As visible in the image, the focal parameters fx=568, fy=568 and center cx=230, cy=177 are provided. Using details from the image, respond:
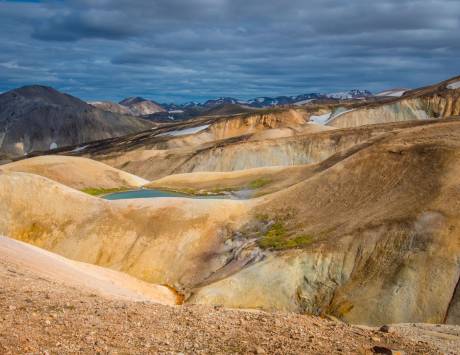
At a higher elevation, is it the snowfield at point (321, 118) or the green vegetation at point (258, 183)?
the snowfield at point (321, 118)

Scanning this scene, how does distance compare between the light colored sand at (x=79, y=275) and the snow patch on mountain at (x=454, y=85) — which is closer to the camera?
the light colored sand at (x=79, y=275)

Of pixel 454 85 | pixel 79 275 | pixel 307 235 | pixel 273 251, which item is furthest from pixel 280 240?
pixel 454 85

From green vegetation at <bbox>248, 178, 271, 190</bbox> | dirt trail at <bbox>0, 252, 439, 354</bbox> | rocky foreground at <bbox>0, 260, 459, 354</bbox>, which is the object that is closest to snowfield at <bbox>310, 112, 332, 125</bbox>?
green vegetation at <bbox>248, 178, 271, 190</bbox>

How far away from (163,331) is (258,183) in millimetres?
55021

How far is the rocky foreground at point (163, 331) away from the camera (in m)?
13.7

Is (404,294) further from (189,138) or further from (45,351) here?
(189,138)

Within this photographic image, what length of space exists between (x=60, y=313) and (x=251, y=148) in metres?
96.3

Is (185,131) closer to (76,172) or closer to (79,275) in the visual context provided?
(76,172)

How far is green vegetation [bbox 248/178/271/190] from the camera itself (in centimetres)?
6836

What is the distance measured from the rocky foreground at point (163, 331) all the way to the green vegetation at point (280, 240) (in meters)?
21.7

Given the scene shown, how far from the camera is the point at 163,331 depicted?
14891mm

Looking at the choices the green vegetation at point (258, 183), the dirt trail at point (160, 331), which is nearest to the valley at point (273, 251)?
the dirt trail at point (160, 331)

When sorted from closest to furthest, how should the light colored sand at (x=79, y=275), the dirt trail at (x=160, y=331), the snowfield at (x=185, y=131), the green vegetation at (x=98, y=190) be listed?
the dirt trail at (x=160, y=331)
the light colored sand at (x=79, y=275)
the green vegetation at (x=98, y=190)
the snowfield at (x=185, y=131)

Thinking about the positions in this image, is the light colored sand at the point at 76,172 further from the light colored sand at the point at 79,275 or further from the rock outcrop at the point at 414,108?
the rock outcrop at the point at 414,108
